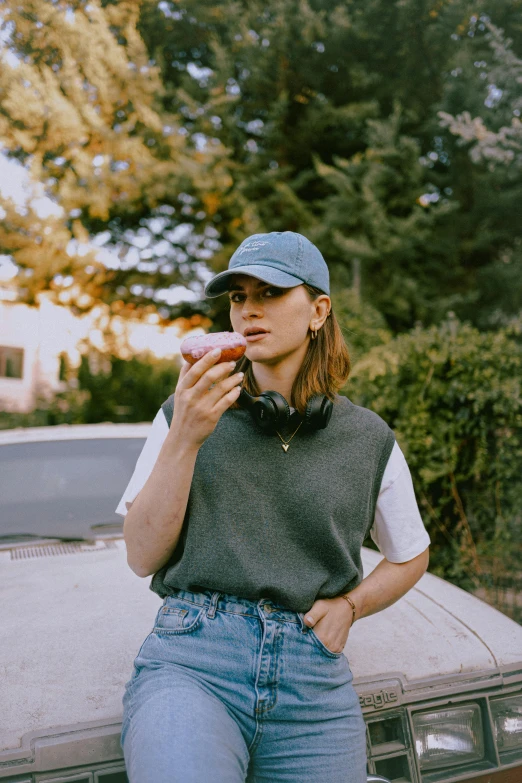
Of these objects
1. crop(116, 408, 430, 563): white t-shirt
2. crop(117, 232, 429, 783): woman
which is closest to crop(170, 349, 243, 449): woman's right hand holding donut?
crop(117, 232, 429, 783): woman

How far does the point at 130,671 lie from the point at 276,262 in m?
1.23

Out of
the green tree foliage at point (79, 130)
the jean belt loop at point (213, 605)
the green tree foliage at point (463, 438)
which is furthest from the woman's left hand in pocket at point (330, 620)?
the green tree foliage at point (79, 130)

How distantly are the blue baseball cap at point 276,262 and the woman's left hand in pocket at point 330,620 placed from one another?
0.83 metres

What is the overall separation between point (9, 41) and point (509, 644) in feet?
34.3

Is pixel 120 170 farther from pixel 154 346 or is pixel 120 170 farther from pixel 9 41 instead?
pixel 154 346

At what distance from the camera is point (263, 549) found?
1.62 m

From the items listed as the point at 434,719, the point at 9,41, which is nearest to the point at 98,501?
the point at 434,719

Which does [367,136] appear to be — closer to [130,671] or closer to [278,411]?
[278,411]

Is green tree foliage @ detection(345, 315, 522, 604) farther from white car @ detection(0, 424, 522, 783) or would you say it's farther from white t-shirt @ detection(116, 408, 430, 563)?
white t-shirt @ detection(116, 408, 430, 563)

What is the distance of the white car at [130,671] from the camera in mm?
1580

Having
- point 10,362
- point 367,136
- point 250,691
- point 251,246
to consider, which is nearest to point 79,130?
point 367,136

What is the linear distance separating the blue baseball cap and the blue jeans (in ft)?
2.71

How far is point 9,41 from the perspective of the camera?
9.45 metres

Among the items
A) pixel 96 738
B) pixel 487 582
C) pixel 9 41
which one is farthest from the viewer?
pixel 9 41
